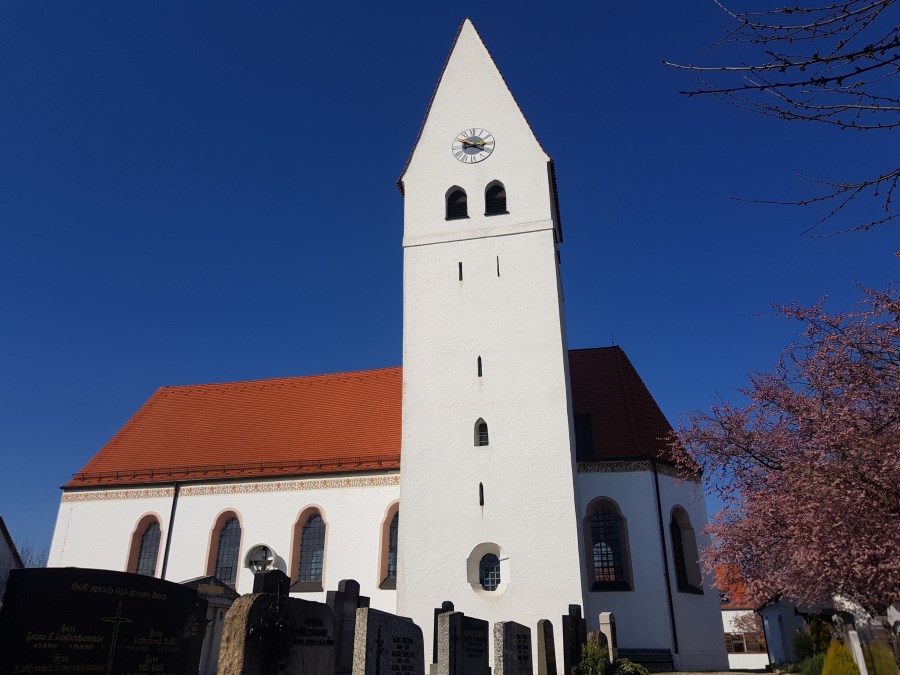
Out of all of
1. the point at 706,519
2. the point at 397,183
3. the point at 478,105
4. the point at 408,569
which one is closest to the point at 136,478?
the point at 408,569

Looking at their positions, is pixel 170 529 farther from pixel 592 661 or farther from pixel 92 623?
pixel 92 623

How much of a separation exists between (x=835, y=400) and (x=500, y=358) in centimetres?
818

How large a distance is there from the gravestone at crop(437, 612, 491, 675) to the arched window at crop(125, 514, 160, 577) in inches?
575

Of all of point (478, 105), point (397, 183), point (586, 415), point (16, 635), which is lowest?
point (16, 635)

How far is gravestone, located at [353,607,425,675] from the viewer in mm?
7820

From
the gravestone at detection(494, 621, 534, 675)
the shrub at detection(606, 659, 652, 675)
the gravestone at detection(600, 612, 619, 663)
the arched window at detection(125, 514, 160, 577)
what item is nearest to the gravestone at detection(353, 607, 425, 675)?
the gravestone at detection(494, 621, 534, 675)

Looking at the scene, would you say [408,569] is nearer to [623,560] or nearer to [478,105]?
[623,560]

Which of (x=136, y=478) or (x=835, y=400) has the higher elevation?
(x=136, y=478)

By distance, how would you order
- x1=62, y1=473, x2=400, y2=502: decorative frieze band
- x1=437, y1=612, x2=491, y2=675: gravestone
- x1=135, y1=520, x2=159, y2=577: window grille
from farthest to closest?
1. x1=135, y1=520, x2=159, y2=577: window grille
2. x1=62, y1=473, x2=400, y2=502: decorative frieze band
3. x1=437, y1=612, x2=491, y2=675: gravestone

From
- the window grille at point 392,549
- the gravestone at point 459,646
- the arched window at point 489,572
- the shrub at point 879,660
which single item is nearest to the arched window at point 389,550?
the window grille at point 392,549

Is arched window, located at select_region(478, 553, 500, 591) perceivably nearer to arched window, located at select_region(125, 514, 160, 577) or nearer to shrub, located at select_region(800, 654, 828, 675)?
shrub, located at select_region(800, 654, 828, 675)

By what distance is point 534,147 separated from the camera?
21516mm

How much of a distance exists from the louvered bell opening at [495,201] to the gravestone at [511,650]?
483 inches

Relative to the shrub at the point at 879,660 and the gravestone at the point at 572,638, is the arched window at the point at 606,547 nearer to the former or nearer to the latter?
the gravestone at the point at 572,638
